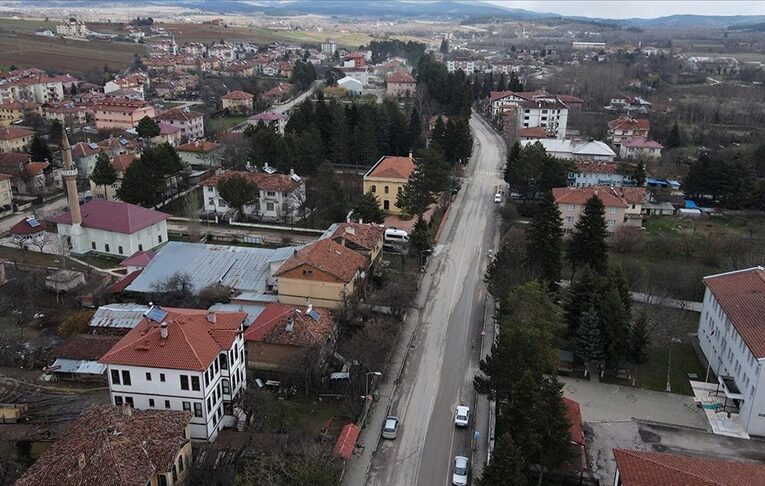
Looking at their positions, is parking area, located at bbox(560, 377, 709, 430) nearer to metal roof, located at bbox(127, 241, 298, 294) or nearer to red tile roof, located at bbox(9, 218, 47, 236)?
metal roof, located at bbox(127, 241, 298, 294)

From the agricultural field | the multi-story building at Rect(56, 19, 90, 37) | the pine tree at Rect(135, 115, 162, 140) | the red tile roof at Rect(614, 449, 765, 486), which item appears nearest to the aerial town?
the red tile roof at Rect(614, 449, 765, 486)

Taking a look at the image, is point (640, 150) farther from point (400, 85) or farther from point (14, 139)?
point (14, 139)

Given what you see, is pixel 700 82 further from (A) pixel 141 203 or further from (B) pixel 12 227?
(B) pixel 12 227

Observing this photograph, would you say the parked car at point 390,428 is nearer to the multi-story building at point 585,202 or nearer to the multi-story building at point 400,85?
the multi-story building at point 585,202

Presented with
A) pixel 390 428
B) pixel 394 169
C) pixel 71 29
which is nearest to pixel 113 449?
pixel 390 428

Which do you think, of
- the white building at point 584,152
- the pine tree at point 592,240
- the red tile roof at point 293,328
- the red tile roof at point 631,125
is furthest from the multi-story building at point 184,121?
the pine tree at point 592,240
